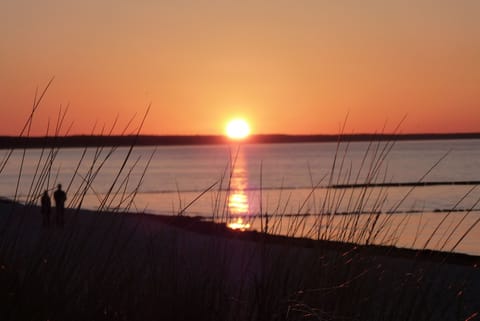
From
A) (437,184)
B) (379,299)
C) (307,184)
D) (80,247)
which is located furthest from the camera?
(307,184)

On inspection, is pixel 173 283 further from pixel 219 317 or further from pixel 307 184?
pixel 307 184

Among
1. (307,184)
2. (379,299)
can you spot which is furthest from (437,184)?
(379,299)

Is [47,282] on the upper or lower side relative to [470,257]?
lower

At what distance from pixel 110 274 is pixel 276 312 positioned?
2.34 ft

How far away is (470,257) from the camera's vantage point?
2023 cm

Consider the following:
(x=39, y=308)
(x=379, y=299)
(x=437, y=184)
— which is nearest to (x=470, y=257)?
(x=379, y=299)

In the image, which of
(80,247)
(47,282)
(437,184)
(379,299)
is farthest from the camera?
(437,184)

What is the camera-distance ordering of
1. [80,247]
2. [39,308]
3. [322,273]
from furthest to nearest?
[322,273], [80,247], [39,308]

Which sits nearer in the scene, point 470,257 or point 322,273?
point 322,273

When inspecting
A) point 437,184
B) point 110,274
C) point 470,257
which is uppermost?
point 437,184

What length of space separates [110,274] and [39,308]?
0.52 m

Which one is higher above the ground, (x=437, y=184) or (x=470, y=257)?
(x=437, y=184)

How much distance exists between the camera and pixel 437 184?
5956cm

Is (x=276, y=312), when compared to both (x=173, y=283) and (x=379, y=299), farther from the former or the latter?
(x=379, y=299)
